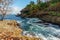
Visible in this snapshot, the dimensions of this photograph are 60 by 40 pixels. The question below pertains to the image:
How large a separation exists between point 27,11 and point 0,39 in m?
24.0

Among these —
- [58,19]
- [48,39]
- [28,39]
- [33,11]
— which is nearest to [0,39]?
[28,39]

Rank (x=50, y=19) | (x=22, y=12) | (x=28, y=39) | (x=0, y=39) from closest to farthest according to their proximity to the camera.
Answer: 1. (x=0, y=39)
2. (x=28, y=39)
3. (x=50, y=19)
4. (x=22, y=12)

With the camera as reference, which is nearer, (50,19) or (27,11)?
(50,19)

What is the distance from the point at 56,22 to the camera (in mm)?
16109

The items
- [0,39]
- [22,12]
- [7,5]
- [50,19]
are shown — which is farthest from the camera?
[22,12]

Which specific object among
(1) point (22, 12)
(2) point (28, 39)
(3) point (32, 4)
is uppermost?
(2) point (28, 39)

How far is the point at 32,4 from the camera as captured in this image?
92.8 feet

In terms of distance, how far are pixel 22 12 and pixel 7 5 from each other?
19.2 m

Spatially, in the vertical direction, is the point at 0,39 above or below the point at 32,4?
above

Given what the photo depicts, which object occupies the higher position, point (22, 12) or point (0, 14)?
point (0, 14)

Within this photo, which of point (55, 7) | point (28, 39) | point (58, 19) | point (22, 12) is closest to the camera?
point (28, 39)

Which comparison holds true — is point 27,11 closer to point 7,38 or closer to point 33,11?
point 33,11

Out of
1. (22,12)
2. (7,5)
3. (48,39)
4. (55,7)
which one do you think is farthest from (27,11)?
(48,39)

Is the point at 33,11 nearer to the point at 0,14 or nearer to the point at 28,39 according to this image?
the point at 0,14
